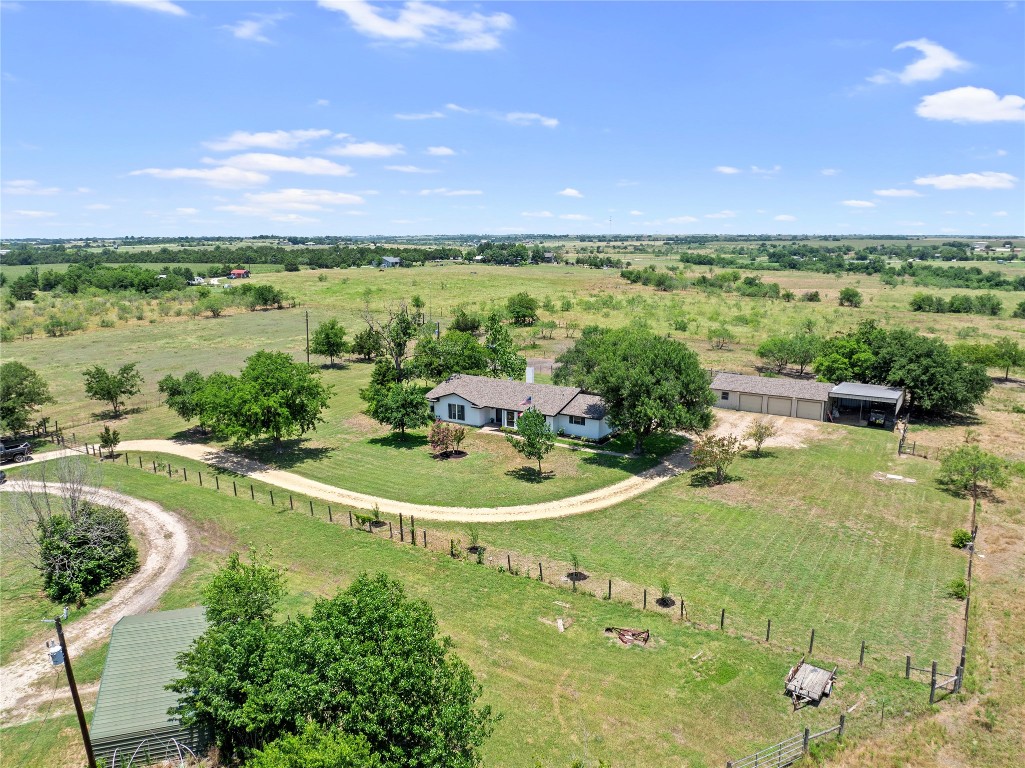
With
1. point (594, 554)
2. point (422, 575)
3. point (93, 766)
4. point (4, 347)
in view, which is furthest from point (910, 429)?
point (4, 347)

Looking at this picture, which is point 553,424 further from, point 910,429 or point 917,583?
point 910,429

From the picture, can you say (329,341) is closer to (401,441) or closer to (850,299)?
(401,441)

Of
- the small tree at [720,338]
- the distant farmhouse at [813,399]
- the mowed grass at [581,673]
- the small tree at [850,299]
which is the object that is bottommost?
the mowed grass at [581,673]

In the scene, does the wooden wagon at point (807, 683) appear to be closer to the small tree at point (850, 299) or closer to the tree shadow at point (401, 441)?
the tree shadow at point (401, 441)

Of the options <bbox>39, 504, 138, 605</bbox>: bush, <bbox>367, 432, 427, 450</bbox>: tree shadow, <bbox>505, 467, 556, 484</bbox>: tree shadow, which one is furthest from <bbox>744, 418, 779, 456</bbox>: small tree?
<bbox>39, 504, 138, 605</bbox>: bush

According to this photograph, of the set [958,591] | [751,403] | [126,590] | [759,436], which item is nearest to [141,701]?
[126,590]

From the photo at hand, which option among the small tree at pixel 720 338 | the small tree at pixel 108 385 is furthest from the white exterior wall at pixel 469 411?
the small tree at pixel 720 338

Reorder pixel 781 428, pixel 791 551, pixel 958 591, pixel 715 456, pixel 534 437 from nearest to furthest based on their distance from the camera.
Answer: pixel 958 591, pixel 791 551, pixel 715 456, pixel 534 437, pixel 781 428
